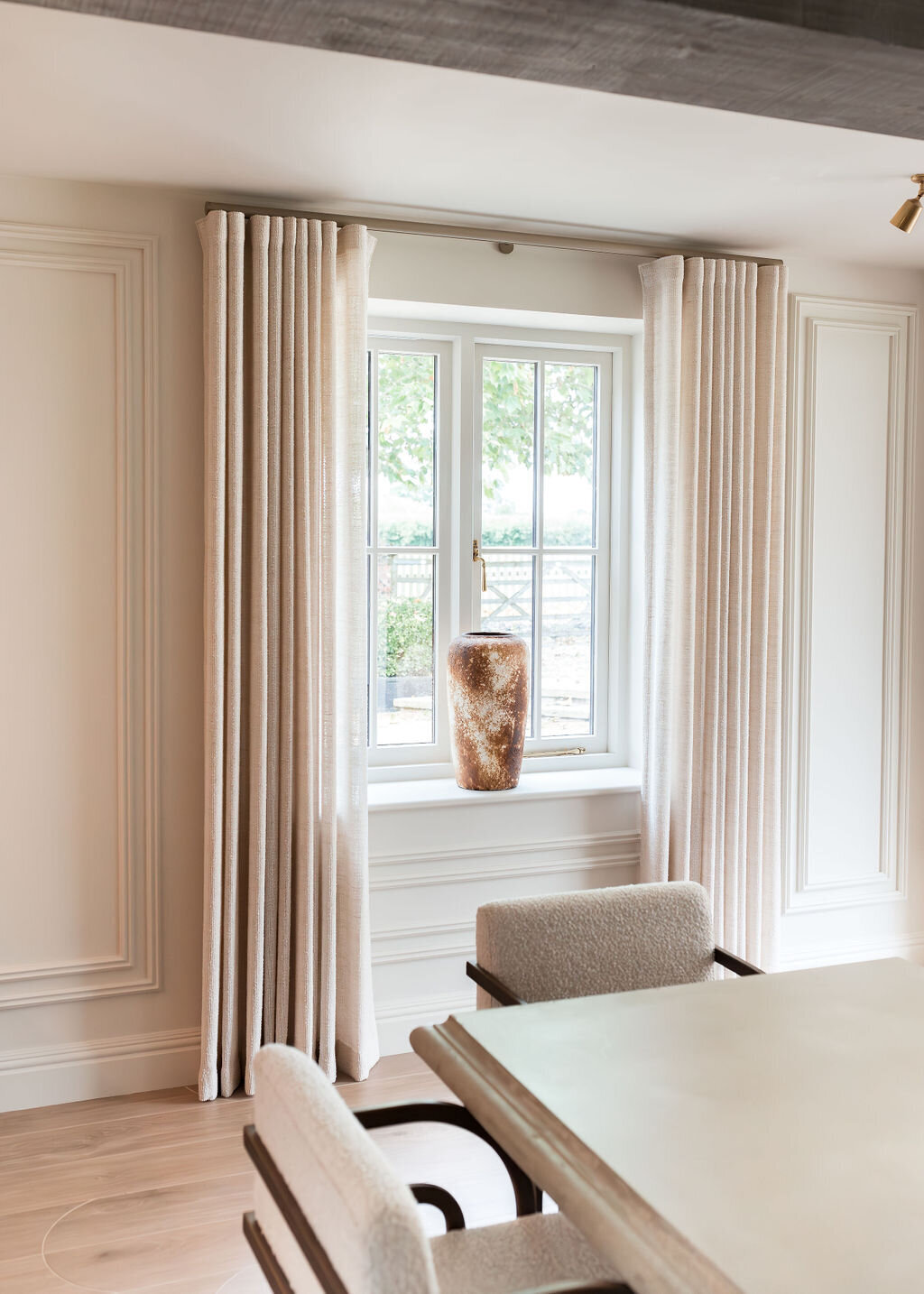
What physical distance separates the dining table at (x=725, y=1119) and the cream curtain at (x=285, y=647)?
1407mm

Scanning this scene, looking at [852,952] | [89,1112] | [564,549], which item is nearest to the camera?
[89,1112]

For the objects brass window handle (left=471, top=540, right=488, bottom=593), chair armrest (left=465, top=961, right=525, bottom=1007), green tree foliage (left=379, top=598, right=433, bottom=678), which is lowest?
chair armrest (left=465, top=961, right=525, bottom=1007)

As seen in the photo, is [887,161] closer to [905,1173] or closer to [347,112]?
[347,112]

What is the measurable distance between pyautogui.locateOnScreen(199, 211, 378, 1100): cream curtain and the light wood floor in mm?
171

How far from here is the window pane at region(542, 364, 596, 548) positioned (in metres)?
3.92

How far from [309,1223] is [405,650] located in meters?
2.70

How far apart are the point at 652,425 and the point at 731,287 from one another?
19.7 inches

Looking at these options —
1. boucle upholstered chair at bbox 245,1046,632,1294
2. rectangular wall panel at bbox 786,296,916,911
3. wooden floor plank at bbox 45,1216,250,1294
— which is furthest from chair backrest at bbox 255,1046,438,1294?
rectangular wall panel at bbox 786,296,916,911

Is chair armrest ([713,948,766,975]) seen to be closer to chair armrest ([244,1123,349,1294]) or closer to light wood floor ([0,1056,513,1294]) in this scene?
light wood floor ([0,1056,513,1294])

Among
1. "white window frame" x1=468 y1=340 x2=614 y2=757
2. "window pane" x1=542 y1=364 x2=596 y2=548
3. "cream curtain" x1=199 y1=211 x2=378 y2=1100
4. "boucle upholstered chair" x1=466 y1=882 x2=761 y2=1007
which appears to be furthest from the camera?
"window pane" x1=542 y1=364 x2=596 y2=548

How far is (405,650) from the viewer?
3764 millimetres

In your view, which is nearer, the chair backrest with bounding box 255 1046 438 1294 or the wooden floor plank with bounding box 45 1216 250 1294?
the chair backrest with bounding box 255 1046 438 1294

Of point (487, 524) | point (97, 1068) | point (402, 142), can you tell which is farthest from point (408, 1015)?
point (402, 142)

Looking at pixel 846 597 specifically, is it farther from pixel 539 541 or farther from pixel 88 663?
pixel 88 663
